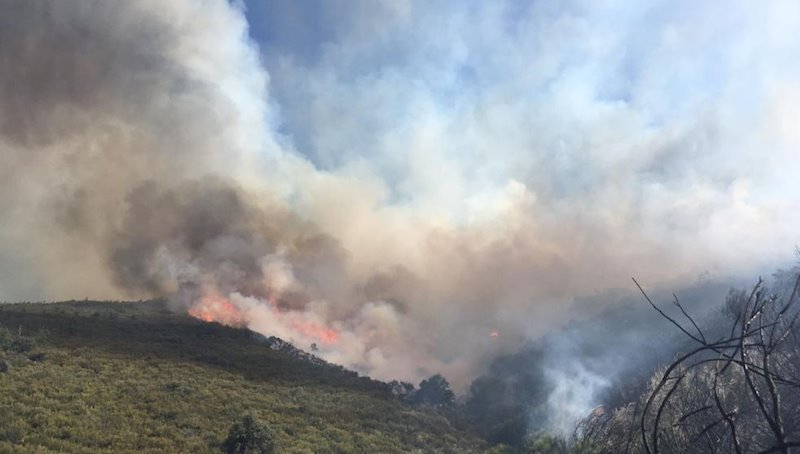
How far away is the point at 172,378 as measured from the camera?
148ft

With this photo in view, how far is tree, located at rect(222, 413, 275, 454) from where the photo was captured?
28961 mm

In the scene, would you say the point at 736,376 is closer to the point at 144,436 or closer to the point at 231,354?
the point at 144,436

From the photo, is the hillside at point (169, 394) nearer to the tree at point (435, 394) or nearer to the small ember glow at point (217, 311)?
the tree at point (435, 394)

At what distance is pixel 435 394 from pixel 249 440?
3371 cm

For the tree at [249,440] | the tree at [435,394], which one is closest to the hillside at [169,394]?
the tree at [249,440]

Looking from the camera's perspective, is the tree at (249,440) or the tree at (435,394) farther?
the tree at (435,394)

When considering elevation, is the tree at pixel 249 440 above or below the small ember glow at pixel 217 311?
below

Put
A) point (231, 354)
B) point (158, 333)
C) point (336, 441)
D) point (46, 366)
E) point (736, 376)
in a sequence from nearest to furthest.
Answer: point (736, 376), point (336, 441), point (46, 366), point (231, 354), point (158, 333)

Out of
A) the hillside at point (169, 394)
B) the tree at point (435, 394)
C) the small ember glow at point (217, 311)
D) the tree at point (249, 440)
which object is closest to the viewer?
the tree at point (249, 440)

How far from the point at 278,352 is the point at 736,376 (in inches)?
2270

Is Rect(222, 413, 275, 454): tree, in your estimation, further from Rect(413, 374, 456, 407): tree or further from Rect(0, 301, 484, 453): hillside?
A: Rect(413, 374, 456, 407): tree

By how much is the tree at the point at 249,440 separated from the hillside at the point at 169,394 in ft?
5.06

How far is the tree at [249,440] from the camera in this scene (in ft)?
95.0

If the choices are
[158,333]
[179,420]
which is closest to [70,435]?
[179,420]
